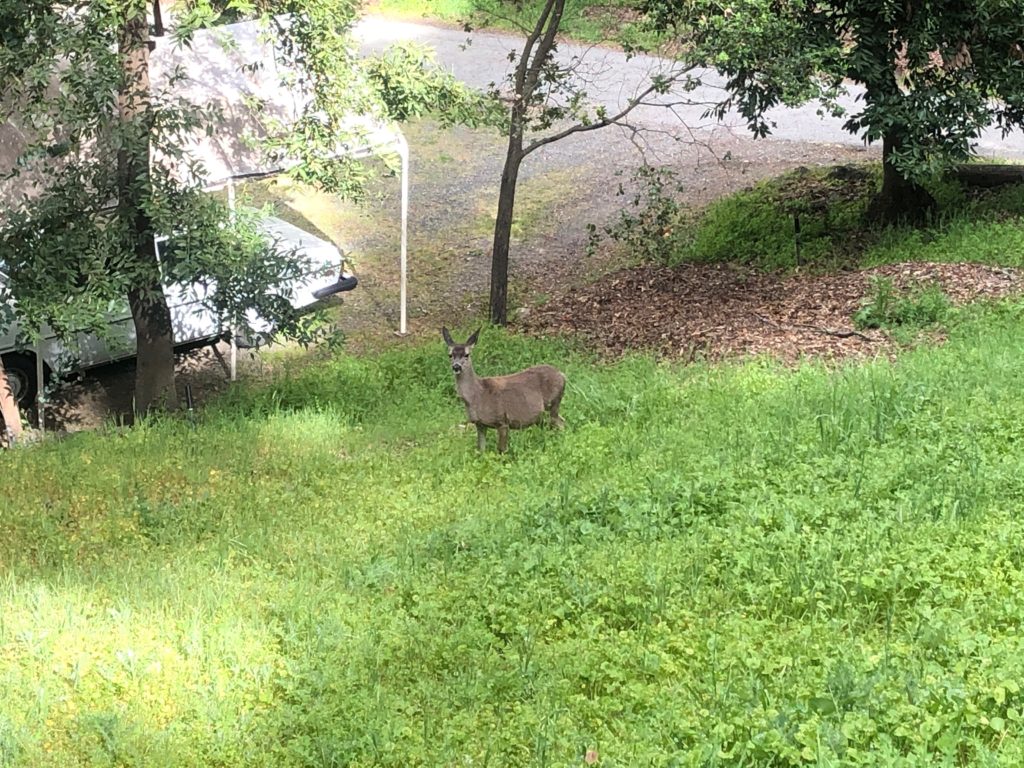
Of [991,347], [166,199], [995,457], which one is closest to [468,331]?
[166,199]

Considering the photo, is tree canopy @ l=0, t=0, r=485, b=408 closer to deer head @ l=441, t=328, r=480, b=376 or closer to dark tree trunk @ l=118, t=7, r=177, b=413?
dark tree trunk @ l=118, t=7, r=177, b=413

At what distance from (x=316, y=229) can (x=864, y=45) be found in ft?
32.6

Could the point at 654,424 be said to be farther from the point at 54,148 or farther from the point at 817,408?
the point at 54,148

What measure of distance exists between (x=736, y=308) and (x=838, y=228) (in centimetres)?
376

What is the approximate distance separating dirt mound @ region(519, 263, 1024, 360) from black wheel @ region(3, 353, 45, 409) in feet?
20.4

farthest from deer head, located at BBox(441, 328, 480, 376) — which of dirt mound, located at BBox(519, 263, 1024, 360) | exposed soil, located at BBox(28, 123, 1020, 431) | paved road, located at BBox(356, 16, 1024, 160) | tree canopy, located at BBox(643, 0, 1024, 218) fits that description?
paved road, located at BBox(356, 16, 1024, 160)

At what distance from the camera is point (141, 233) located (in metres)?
11.5

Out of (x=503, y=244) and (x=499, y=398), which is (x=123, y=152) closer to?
(x=499, y=398)

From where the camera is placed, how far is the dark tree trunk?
428 inches

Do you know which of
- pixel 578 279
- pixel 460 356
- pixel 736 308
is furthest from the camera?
pixel 578 279

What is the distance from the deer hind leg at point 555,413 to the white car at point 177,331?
3.57 meters

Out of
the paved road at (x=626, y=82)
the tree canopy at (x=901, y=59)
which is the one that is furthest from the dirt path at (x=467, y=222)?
the tree canopy at (x=901, y=59)

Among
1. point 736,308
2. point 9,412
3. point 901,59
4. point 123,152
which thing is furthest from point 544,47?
point 9,412

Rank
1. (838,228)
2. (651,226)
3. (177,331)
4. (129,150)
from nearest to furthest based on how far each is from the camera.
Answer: (129,150) < (177,331) < (838,228) < (651,226)
